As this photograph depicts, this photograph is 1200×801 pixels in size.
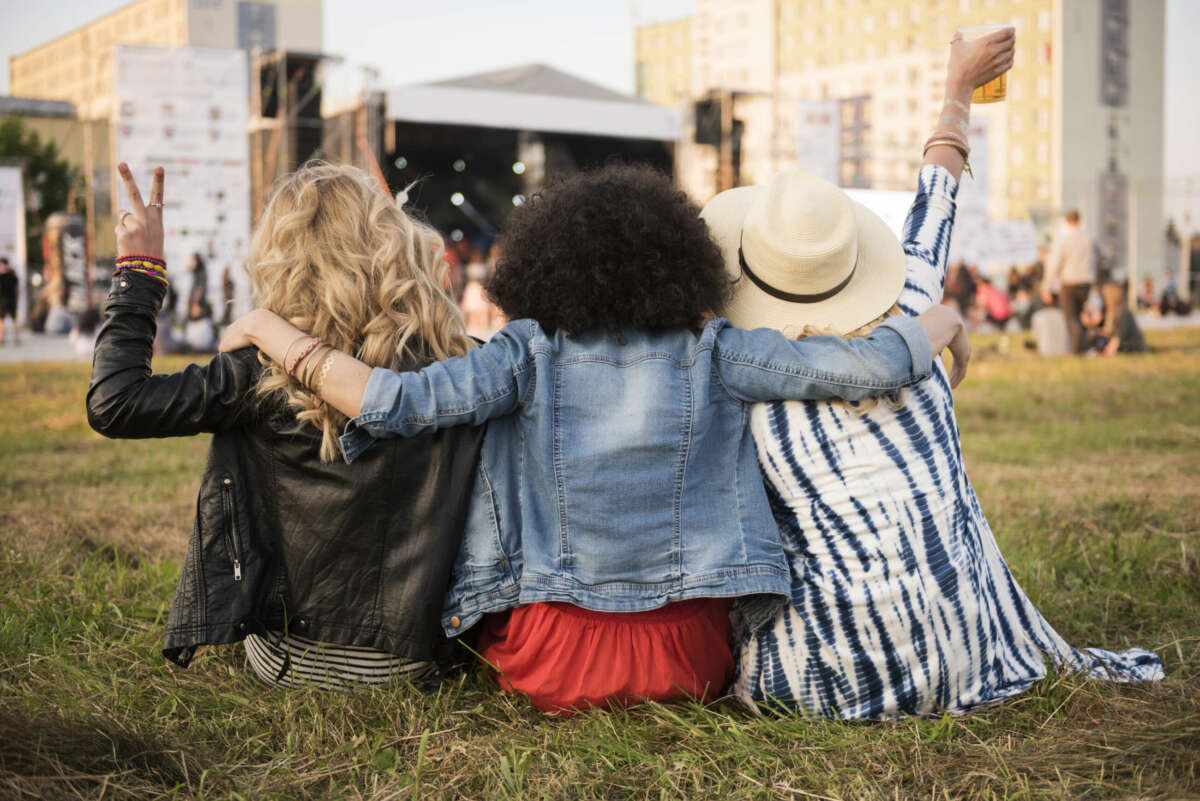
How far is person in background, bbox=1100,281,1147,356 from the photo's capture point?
11.7 meters

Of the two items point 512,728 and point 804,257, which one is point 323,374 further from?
point 804,257

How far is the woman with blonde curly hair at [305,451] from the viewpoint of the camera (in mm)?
2021

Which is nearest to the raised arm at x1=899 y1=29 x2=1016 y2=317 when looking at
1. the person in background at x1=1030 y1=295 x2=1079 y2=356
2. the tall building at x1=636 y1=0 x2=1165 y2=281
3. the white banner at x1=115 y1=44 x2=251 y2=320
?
the person in background at x1=1030 y1=295 x2=1079 y2=356

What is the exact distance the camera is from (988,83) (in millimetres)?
2475

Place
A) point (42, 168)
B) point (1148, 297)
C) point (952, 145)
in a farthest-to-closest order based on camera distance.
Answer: point (42, 168)
point (1148, 297)
point (952, 145)

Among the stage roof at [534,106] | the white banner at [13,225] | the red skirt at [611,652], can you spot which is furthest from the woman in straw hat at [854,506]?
the stage roof at [534,106]

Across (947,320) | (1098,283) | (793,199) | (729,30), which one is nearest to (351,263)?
(793,199)

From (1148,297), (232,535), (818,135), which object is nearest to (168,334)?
(818,135)

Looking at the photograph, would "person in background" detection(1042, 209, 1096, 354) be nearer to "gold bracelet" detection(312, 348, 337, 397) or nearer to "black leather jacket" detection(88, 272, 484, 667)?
"black leather jacket" detection(88, 272, 484, 667)

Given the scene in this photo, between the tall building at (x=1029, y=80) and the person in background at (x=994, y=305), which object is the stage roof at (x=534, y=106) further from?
the tall building at (x=1029, y=80)

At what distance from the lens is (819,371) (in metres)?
1.89

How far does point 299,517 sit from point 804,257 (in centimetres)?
113

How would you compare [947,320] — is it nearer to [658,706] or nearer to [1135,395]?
[658,706]

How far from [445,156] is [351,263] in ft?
64.5
